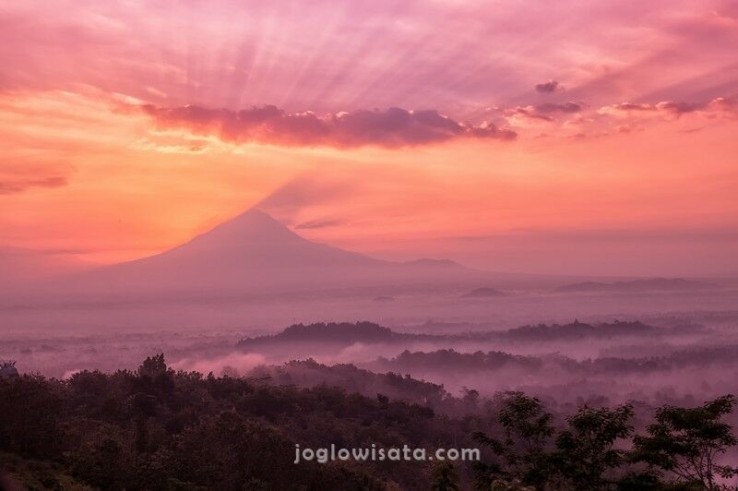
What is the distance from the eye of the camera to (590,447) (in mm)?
27953

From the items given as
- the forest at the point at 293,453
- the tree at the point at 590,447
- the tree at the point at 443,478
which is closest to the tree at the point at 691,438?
the forest at the point at 293,453

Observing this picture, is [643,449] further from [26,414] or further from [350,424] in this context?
[350,424]

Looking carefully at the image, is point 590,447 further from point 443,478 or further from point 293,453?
point 293,453

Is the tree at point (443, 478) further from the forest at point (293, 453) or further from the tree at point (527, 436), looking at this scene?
the tree at point (527, 436)

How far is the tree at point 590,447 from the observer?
1075 inches

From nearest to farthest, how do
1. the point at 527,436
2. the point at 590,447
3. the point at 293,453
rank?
the point at 590,447
the point at 527,436
the point at 293,453

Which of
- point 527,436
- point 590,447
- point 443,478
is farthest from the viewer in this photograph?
point 527,436

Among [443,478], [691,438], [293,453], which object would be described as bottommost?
[293,453]

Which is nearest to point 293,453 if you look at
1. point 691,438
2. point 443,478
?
point 443,478

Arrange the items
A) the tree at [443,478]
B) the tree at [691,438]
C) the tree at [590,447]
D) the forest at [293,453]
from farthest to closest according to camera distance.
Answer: the tree at [691,438]
the forest at [293,453]
the tree at [590,447]
the tree at [443,478]

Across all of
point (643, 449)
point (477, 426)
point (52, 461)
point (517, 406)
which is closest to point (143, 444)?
point (52, 461)

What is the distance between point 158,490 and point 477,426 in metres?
61.6

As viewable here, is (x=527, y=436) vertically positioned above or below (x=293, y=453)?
above

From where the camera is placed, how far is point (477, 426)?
87.1m
